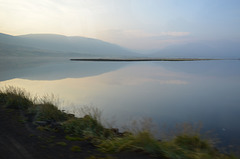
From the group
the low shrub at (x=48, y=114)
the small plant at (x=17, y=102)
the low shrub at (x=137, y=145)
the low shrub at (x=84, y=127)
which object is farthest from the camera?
the small plant at (x=17, y=102)

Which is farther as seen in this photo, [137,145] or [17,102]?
[17,102]

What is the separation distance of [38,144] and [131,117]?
151 inches

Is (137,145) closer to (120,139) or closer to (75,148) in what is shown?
(120,139)

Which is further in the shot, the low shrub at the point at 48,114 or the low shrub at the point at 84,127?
the low shrub at the point at 48,114

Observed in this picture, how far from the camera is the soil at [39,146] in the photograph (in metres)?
3.39

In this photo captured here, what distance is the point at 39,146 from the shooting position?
3752mm

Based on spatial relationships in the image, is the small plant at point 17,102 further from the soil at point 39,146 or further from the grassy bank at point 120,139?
the soil at point 39,146

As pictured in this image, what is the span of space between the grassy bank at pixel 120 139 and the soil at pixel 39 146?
130 mm

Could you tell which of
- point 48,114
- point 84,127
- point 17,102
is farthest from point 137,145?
point 17,102

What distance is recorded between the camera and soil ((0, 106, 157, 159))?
339 centimetres

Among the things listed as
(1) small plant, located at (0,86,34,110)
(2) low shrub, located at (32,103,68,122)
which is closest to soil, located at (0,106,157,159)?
(2) low shrub, located at (32,103,68,122)

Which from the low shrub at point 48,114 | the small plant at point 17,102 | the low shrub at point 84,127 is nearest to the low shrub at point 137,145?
the low shrub at point 84,127

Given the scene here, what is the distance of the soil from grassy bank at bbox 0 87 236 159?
0.13 meters

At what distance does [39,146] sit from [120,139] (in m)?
1.72
